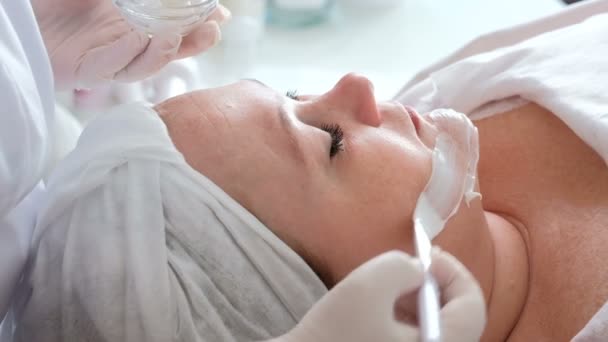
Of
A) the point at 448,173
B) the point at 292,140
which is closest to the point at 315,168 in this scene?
the point at 292,140

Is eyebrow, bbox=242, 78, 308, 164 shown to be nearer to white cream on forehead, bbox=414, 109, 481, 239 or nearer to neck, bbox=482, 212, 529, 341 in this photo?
white cream on forehead, bbox=414, 109, 481, 239

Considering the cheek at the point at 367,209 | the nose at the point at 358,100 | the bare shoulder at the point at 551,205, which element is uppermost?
the nose at the point at 358,100

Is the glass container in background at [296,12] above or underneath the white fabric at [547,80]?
underneath

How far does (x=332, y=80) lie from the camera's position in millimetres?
2191

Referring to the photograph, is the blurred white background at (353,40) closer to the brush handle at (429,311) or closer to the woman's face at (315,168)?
the woman's face at (315,168)

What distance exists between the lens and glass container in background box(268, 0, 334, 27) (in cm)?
244

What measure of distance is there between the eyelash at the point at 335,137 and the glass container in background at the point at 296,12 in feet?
4.87

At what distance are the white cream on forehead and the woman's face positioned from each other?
0.6 inches

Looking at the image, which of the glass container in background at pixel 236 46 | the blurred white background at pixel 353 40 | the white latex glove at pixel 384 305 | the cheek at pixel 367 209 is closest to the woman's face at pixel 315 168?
the cheek at pixel 367 209

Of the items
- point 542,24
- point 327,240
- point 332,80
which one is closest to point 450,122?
point 327,240

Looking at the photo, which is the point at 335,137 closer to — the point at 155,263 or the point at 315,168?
the point at 315,168

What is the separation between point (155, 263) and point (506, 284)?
51cm

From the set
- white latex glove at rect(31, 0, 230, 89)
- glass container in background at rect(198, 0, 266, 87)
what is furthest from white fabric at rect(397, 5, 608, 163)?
glass container in background at rect(198, 0, 266, 87)

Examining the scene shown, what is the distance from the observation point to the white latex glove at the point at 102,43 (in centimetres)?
118
